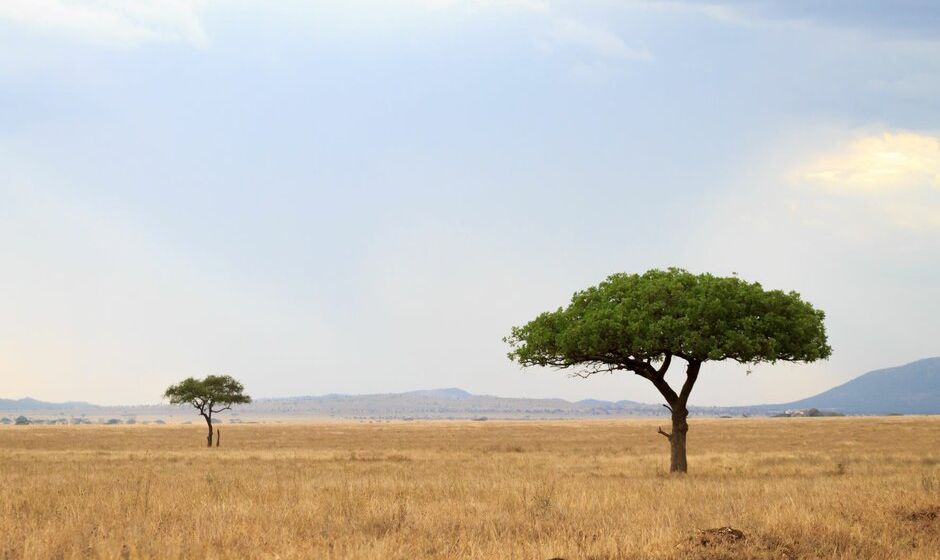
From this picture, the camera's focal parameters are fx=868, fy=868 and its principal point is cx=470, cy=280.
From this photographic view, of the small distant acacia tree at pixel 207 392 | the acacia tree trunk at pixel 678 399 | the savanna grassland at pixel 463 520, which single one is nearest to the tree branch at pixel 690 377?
the acacia tree trunk at pixel 678 399

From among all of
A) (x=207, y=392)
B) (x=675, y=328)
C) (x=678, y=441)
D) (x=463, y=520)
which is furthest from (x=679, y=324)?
(x=207, y=392)

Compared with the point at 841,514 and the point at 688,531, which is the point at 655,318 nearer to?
the point at 841,514

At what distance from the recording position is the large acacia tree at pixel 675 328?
31.2 meters

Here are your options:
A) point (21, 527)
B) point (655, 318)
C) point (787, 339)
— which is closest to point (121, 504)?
point (21, 527)

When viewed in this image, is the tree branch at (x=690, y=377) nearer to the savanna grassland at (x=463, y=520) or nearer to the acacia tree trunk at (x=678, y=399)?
the acacia tree trunk at (x=678, y=399)

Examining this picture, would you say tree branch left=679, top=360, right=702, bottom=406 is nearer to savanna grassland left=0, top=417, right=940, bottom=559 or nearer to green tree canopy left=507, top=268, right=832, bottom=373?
green tree canopy left=507, top=268, right=832, bottom=373

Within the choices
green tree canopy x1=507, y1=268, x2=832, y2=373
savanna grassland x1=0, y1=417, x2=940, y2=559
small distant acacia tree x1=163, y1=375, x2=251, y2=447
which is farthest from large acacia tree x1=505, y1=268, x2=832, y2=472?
small distant acacia tree x1=163, y1=375, x2=251, y2=447

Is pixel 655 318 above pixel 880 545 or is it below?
above

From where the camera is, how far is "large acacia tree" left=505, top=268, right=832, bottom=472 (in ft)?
102

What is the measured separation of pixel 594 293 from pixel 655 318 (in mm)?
3205

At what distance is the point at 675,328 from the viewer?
30.9 m

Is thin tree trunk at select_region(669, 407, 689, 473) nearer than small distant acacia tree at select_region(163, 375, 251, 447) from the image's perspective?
Yes

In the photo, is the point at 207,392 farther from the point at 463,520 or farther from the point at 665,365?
the point at 463,520

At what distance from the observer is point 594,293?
3425 cm
